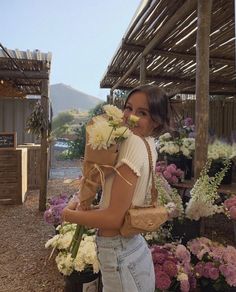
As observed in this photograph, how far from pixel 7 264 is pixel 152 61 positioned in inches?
153

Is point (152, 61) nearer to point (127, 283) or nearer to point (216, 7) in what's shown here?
point (216, 7)

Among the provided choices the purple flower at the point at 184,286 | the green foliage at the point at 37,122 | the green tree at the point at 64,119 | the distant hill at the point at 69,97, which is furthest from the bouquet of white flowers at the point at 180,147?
the distant hill at the point at 69,97

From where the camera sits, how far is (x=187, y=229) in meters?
2.66

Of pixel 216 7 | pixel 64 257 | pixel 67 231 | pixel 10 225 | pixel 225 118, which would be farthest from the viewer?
pixel 225 118

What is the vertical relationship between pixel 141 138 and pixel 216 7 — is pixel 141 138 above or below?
below

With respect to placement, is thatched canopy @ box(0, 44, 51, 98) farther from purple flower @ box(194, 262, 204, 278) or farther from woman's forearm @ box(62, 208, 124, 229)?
woman's forearm @ box(62, 208, 124, 229)

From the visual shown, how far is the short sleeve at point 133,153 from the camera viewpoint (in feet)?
3.55

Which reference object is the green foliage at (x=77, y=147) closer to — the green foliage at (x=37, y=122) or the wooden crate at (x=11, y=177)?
the wooden crate at (x=11, y=177)

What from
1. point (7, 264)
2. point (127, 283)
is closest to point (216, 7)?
point (127, 283)

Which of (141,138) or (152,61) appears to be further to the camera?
(152,61)

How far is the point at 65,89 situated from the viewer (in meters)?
45.4

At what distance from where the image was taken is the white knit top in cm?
109

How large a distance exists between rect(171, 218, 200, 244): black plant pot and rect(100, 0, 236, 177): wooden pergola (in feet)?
1.33

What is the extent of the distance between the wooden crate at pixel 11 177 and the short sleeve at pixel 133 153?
4692 mm
